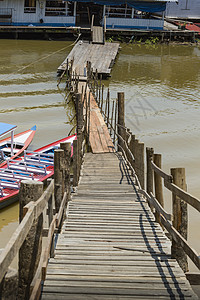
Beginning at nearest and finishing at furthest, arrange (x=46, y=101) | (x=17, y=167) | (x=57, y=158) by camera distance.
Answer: (x=57, y=158) → (x=17, y=167) → (x=46, y=101)

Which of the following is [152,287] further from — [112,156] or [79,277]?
[112,156]

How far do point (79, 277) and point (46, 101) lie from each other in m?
14.9

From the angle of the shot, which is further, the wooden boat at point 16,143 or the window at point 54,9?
the window at point 54,9

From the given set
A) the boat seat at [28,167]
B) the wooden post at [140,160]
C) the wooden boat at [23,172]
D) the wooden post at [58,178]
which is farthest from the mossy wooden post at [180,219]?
the boat seat at [28,167]

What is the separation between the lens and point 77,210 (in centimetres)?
694

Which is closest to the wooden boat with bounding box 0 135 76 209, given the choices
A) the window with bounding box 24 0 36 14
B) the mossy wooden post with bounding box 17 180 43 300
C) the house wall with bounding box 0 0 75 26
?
the mossy wooden post with bounding box 17 180 43 300

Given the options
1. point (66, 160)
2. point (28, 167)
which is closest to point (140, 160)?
point (66, 160)

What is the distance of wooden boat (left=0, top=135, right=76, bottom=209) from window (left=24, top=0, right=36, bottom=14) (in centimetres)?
2217

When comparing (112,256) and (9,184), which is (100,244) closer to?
(112,256)

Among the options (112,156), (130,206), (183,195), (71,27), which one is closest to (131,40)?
(71,27)

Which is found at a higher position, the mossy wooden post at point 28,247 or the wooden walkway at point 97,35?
the wooden walkway at point 97,35

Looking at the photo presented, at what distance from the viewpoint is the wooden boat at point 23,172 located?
993 cm

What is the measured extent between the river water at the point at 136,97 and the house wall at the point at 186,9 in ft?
41.1

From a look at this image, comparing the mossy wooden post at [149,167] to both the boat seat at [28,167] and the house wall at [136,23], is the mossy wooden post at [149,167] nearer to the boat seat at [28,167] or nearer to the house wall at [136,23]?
the boat seat at [28,167]
